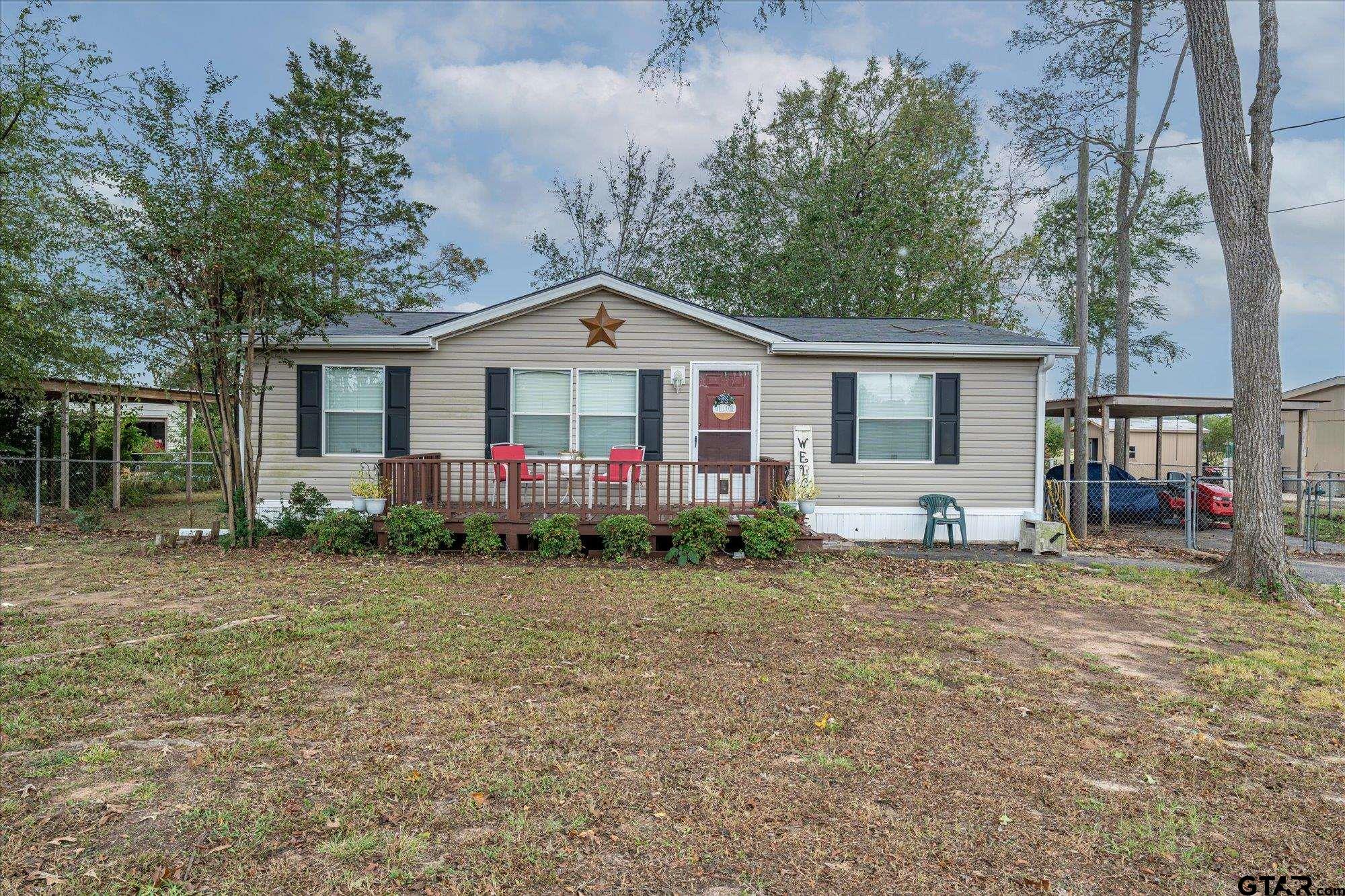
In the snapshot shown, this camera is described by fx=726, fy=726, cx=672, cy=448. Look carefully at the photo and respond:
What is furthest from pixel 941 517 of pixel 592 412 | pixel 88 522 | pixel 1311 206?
pixel 88 522

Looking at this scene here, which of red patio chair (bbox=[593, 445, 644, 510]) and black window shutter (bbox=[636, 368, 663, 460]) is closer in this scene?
red patio chair (bbox=[593, 445, 644, 510])

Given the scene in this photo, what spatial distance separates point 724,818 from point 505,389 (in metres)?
8.19

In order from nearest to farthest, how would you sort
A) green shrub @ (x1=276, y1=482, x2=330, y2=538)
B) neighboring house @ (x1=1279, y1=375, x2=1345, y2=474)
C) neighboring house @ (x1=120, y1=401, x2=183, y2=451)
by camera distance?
green shrub @ (x1=276, y1=482, x2=330, y2=538)
neighboring house @ (x1=1279, y1=375, x2=1345, y2=474)
neighboring house @ (x1=120, y1=401, x2=183, y2=451)

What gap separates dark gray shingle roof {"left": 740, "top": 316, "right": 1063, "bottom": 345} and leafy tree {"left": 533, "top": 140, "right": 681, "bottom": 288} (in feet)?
36.3

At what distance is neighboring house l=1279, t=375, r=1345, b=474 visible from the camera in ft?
67.0

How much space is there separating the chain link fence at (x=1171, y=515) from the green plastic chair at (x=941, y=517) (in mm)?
1844

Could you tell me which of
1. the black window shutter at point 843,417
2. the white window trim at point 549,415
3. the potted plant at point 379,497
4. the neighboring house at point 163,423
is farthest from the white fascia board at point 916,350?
the neighboring house at point 163,423

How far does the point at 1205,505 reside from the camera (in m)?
14.4

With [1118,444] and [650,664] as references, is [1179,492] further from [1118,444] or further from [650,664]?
[650,664]

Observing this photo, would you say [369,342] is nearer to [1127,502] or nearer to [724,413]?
[724,413]

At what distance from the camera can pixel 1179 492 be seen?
14.7 m

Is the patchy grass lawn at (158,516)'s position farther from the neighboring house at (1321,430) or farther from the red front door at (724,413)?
the neighboring house at (1321,430)

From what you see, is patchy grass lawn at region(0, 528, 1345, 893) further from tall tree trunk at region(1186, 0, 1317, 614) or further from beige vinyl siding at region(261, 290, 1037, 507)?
beige vinyl siding at region(261, 290, 1037, 507)

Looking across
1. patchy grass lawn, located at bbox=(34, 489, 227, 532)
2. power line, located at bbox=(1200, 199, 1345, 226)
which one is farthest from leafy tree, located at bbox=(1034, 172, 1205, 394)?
patchy grass lawn, located at bbox=(34, 489, 227, 532)
